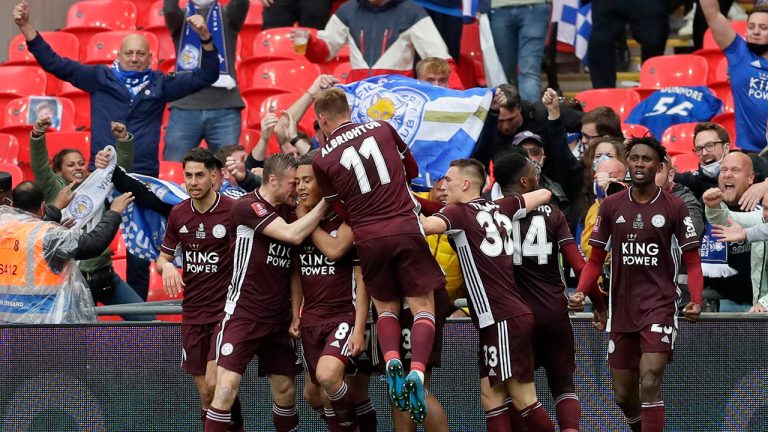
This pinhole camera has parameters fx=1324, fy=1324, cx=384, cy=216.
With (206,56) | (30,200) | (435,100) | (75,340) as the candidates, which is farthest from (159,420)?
(206,56)

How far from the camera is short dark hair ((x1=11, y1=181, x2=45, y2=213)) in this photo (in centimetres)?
894

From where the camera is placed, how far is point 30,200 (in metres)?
8.95

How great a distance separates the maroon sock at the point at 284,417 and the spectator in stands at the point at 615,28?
5.87 metres

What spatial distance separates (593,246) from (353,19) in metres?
4.25

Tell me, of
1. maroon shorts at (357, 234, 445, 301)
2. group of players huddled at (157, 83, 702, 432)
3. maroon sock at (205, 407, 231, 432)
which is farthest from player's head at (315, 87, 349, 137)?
maroon sock at (205, 407, 231, 432)

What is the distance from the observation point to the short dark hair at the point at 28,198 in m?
8.94

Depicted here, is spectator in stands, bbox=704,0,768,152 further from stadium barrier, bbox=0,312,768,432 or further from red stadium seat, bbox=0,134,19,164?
red stadium seat, bbox=0,134,19,164

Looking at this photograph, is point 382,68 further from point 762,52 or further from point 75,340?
point 75,340

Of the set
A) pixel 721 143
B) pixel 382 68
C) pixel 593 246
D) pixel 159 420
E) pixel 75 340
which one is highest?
pixel 382 68

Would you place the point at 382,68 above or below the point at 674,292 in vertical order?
above

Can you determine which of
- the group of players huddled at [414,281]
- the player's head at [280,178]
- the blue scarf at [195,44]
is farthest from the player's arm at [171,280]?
the blue scarf at [195,44]

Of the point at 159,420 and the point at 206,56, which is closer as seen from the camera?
the point at 159,420

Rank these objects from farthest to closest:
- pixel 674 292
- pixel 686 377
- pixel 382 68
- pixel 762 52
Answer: pixel 382 68 → pixel 762 52 → pixel 686 377 → pixel 674 292

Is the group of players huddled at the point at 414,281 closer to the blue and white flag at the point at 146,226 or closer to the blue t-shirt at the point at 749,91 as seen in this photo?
the blue and white flag at the point at 146,226
